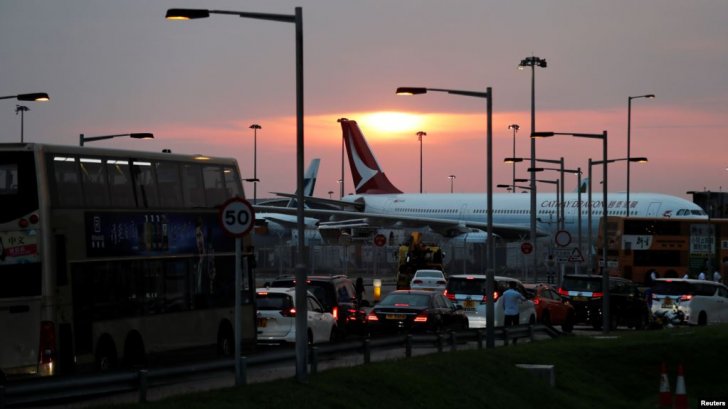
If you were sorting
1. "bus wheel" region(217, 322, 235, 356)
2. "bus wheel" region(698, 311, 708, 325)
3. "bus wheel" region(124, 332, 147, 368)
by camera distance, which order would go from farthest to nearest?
1. "bus wheel" region(698, 311, 708, 325)
2. "bus wheel" region(217, 322, 235, 356)
3. "bus wheel" region(124, 332, 147, 368)

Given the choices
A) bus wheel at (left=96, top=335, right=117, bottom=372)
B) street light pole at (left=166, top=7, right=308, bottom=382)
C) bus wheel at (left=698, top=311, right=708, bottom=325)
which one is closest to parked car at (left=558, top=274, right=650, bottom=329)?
bus wheel at (left=698, top=311, right=708, bottom=325)

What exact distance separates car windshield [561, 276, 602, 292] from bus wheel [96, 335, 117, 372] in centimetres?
2549

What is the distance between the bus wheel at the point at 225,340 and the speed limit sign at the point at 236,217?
23.3 ft

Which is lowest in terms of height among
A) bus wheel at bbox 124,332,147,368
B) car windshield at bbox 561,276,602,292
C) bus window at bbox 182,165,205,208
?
car windshield at bbox 561,276,602,292

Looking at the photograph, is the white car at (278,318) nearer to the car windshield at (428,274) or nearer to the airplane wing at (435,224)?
the car windshield at (428,274)

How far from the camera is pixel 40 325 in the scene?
20062mm

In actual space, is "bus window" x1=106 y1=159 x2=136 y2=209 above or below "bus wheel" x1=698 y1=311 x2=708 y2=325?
above

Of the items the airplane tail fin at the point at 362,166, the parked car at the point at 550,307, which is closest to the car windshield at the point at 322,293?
the parked car at the point at 550,307

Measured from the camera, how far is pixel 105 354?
72.9ft

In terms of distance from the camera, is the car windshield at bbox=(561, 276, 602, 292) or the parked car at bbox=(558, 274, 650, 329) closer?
the parked car at bbox=(558, 274, 650, 329)

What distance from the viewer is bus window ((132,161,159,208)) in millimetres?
23391

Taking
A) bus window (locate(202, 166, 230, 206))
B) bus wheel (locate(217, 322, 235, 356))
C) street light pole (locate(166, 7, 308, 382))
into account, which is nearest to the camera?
street light pole (locate(166, 7, 308, 382))

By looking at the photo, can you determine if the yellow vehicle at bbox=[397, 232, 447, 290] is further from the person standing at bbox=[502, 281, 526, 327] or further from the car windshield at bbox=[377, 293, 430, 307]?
the car windshield at bbox=[377, 293, 430, 307]

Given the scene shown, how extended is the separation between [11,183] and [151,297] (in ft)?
13.9
